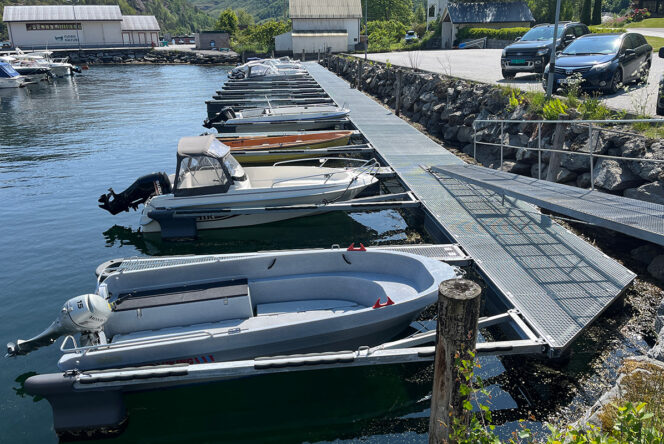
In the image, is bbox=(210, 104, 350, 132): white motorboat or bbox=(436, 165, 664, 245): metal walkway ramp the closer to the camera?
bbox=(436, 165, 664, 245): metal walkway ramp

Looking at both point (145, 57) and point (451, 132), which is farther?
point (145, 57)

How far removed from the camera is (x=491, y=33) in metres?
50.0

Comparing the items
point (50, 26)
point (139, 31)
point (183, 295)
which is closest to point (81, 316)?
point (183, 295)

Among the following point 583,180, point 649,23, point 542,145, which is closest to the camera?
point 583,180

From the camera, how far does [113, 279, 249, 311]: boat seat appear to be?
7.77m

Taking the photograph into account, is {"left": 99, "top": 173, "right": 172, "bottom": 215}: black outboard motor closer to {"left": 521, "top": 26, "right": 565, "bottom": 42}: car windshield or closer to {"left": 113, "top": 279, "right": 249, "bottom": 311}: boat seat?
{"left": 113, "top": 279, "right": 249, "bottom": 311}: boat seat

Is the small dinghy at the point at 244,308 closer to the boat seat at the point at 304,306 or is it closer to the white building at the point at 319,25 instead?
the boat seat at the point at 304,306

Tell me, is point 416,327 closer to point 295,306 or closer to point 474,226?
point 295,306

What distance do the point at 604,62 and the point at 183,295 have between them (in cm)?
1363

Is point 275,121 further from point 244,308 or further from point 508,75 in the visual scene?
point 244,308

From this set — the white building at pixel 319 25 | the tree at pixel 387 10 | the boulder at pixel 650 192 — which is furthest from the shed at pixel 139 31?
the boulder at pixel 650 192

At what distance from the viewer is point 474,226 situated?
10.5 metres

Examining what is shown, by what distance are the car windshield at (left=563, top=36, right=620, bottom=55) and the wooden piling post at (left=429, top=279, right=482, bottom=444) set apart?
46.2ft

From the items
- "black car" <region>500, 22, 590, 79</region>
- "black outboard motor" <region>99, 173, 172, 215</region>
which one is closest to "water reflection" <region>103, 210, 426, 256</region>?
"black outboard motor" <region>99, 173, 172, 215</region>
